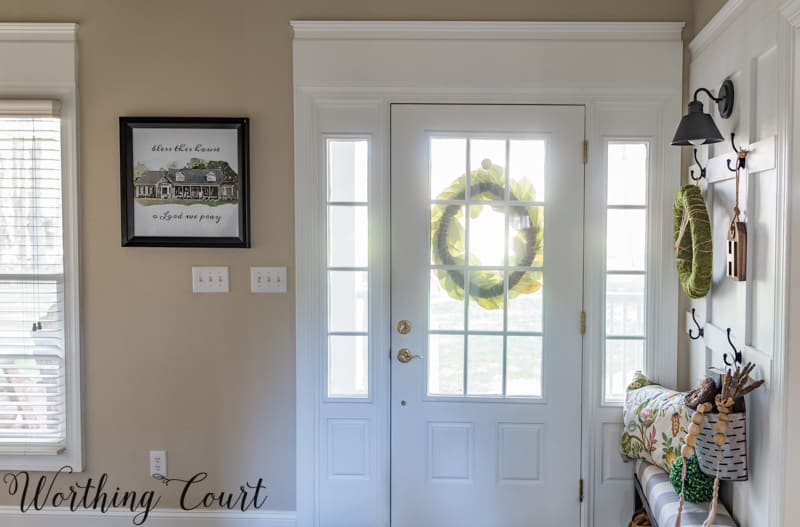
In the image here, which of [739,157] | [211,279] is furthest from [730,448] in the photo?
[211,279]

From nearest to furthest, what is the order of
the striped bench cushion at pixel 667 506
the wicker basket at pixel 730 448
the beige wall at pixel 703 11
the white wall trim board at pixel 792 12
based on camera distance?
1. the white wall trim board at pixel 792 12
2. the wicker basket at pixel 730 448
3. the striped bench cushion at pixel 667 506
4. the beige wall at pixel 703 11

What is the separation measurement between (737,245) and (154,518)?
Result: 97.4 inches

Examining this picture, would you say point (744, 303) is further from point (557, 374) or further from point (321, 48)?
point (321, 48)

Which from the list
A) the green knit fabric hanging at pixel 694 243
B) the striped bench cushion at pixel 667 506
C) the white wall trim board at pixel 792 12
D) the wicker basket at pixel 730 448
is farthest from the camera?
the green knit fabric hanging at pixel 694 243

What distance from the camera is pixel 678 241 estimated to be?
211 centimetres

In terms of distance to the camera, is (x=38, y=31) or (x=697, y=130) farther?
(x=38, y=31)

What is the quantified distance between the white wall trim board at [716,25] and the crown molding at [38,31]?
2437mm

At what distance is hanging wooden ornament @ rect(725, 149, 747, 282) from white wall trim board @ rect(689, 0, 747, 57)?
0.46m

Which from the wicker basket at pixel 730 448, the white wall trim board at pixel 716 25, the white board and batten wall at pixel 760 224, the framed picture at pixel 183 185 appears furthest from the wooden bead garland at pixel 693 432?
the framed picture at pixel 183 185

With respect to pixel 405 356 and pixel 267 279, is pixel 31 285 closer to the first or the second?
pixel 267 279

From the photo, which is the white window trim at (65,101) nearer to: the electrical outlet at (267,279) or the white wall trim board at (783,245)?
the electrical outlet at (267,279)

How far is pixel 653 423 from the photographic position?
215 cm

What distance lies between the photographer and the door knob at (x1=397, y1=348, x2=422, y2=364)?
246 cm

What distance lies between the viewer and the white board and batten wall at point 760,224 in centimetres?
159
